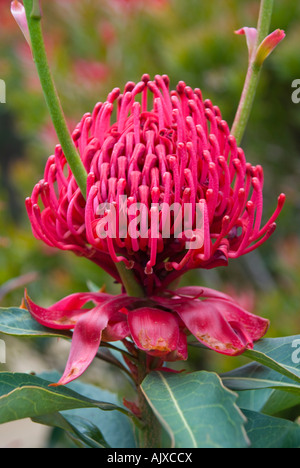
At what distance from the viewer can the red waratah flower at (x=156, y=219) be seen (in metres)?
0.57

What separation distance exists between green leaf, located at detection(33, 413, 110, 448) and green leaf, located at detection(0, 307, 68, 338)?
97mm

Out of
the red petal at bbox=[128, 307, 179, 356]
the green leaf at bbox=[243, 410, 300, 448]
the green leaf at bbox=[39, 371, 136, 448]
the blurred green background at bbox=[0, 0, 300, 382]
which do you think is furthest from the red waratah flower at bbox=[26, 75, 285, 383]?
the blurred green background at bbox=[0, 0, 300, 382]

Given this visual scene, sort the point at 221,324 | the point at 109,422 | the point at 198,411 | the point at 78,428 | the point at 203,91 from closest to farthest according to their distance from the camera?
the point at 198,411, the point at 221,324, the point at 78,428, the point at 109,422, the point at 203,91

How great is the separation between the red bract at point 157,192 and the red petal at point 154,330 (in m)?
0.05

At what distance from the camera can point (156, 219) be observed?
0.57 meters

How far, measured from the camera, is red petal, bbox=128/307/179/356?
56 cm

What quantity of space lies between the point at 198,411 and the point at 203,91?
168cm

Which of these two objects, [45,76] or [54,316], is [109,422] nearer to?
[54,316]

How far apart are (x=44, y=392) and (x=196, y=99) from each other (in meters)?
0.39

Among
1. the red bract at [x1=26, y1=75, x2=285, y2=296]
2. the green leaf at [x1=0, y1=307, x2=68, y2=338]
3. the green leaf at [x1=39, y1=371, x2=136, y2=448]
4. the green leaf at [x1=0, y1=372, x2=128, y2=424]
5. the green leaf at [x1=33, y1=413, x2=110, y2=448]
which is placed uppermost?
the red bract at [x1=26, y1=75, x2=285, y2=296]

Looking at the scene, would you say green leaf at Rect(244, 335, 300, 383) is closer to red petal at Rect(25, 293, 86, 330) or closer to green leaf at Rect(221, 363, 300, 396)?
green leaf at Rect(221, 363, 300, 396)

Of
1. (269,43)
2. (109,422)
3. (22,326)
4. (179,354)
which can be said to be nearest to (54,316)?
(22,326)

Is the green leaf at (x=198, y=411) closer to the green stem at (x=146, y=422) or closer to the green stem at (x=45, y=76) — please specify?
the green stem at (x=146, y=422)

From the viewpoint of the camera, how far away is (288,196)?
2.31 meters
